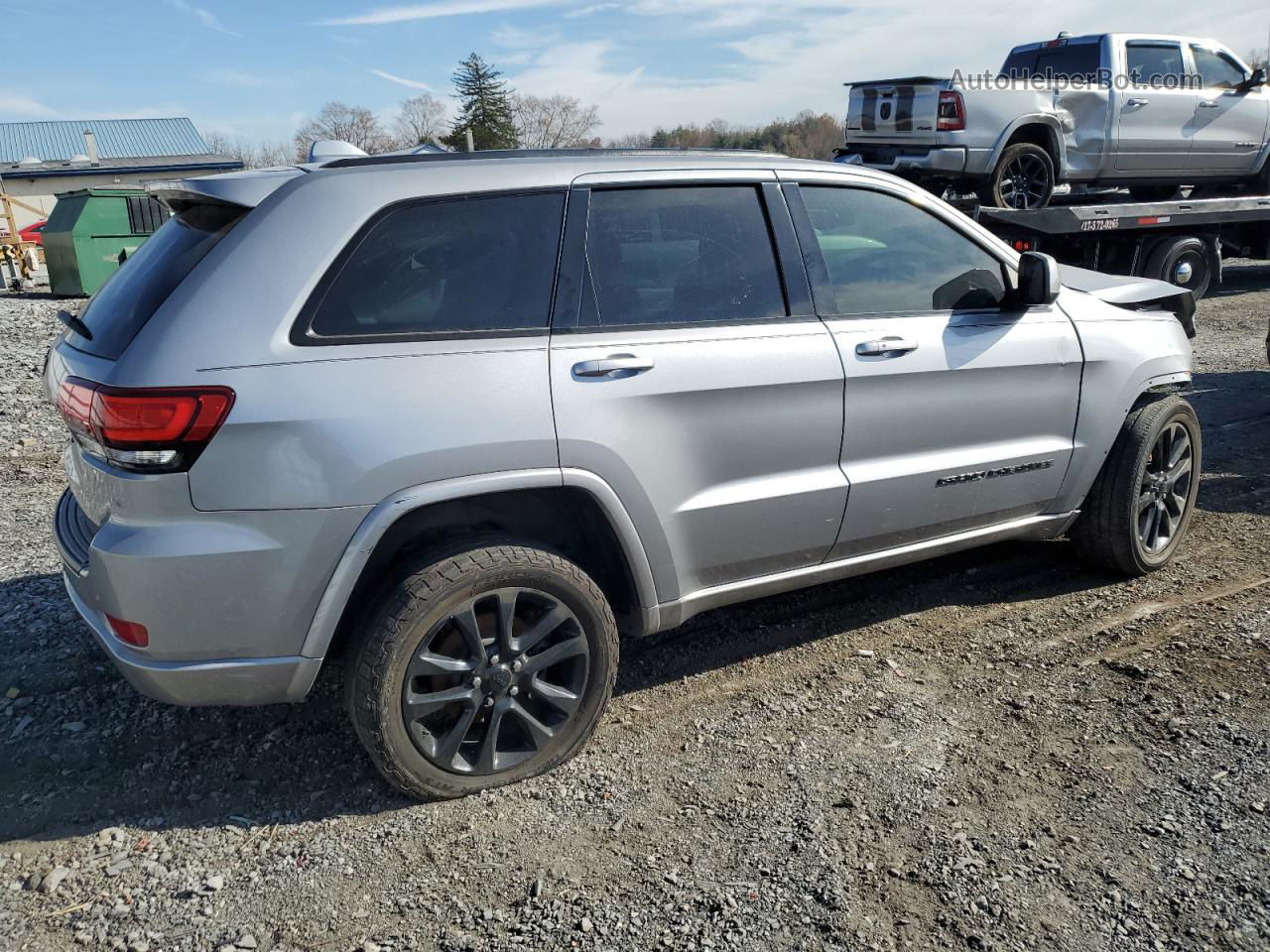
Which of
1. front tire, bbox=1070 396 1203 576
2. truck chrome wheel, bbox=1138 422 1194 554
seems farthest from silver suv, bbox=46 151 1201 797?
truck chrome wheel, bbox=1138 422 1194 554

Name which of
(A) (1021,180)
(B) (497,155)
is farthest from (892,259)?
(A) (1021,180)

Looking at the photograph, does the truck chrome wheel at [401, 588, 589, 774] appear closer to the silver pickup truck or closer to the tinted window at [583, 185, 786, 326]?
the tinted window at [583, 185, 786, 326]

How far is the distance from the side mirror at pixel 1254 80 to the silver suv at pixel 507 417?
427 inches

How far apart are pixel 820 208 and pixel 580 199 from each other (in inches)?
37.8

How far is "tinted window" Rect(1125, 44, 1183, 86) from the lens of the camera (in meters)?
11.2

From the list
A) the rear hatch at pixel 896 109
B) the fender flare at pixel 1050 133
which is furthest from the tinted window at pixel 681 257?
the fender flare at pixel 1050 133

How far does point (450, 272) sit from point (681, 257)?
2.61 feet

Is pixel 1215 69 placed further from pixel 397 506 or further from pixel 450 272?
pixel 397 506

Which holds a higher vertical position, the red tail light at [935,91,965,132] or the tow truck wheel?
the red tail light at [935,91,965,132]

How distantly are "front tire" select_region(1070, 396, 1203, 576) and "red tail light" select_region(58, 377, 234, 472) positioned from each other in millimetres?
3568

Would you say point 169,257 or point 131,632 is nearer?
point 131,632

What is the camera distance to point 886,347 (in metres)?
3.55

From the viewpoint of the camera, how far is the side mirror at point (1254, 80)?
12.2 meters

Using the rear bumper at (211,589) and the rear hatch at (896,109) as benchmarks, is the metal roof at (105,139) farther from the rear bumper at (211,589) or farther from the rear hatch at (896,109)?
the rear bumper at (211,589)
